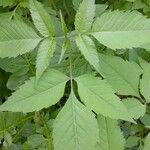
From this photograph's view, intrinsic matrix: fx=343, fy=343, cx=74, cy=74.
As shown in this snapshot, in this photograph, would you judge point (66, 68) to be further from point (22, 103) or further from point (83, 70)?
point (22, 103)

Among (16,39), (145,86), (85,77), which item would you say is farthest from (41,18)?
(145,86)

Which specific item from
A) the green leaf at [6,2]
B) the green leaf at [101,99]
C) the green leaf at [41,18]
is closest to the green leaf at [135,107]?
the green leaf at [101,99]

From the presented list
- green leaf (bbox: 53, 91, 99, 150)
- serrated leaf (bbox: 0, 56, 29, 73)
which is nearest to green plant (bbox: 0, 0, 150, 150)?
green leaf (bbox: 53, 91, 99, 150)

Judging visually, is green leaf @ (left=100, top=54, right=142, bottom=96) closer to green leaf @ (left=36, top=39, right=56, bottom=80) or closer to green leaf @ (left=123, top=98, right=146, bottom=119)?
green leaf @ (left=123, top=98, right=146, bottom=119)

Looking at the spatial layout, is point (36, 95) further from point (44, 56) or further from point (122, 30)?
Answer: point (122, 30)

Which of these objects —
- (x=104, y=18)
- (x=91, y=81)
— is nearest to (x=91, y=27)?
(x=104, y=18)
